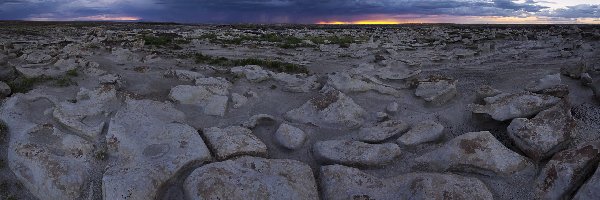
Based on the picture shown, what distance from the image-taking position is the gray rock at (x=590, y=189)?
545 cm

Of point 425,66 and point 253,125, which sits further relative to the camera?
point 425,66

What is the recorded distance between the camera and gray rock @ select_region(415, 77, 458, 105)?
10.3 metres

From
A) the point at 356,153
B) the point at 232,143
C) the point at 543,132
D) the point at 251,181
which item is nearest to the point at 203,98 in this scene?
the point at 232,143

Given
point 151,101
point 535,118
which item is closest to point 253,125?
point 151,101

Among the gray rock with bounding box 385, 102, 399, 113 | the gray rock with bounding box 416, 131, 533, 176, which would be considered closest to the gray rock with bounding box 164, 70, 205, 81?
the gray rock with bounding box 385, 102, 399, 113

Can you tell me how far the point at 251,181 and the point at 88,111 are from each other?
17.0ft

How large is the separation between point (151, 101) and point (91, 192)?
3576 millimetres

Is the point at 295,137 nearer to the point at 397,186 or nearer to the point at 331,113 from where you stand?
the point at 331,113

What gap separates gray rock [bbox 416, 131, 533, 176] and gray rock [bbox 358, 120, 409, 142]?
3.37 ft

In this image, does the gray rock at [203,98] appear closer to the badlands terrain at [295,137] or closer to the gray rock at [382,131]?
the badlands terrain at [295,137]

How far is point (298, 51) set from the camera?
2278cm

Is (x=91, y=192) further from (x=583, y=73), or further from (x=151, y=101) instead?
(x=583, y=73)

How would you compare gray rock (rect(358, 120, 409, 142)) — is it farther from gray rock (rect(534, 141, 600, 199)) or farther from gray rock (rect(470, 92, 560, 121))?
gray rock (rect(534, 141, 600, 199))

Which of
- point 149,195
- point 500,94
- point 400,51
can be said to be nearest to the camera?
point 149,195
